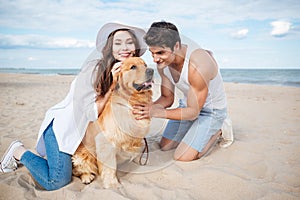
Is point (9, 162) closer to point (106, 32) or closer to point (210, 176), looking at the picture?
point (106, 32)

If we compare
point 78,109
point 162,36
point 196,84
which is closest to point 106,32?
point 162,36

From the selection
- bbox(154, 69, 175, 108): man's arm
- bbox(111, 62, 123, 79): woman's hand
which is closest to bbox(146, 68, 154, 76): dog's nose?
bbox(111, 62, 123, 79): woman's hand

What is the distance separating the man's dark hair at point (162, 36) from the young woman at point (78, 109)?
15cm

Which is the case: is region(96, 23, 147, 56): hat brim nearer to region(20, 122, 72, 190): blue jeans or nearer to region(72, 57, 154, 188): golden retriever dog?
region(72, 57, 154, 188): golden retriever dog

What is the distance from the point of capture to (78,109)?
2.31 meters

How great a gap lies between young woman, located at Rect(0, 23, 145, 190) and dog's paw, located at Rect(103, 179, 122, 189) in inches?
13.9

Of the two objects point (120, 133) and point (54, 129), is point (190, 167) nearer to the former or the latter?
point (120, 133)

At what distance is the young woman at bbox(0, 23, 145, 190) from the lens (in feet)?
7.59

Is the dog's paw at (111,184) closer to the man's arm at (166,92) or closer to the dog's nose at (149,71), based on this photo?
the dog's nose at (149,71)

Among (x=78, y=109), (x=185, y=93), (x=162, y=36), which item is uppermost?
(x=162, y=36)

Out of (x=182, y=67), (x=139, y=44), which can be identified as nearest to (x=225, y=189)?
(x=182, y=67)

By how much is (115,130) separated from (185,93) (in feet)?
4.11

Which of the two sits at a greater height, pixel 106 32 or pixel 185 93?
pixel 106 32

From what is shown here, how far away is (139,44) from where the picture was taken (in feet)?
8.63
